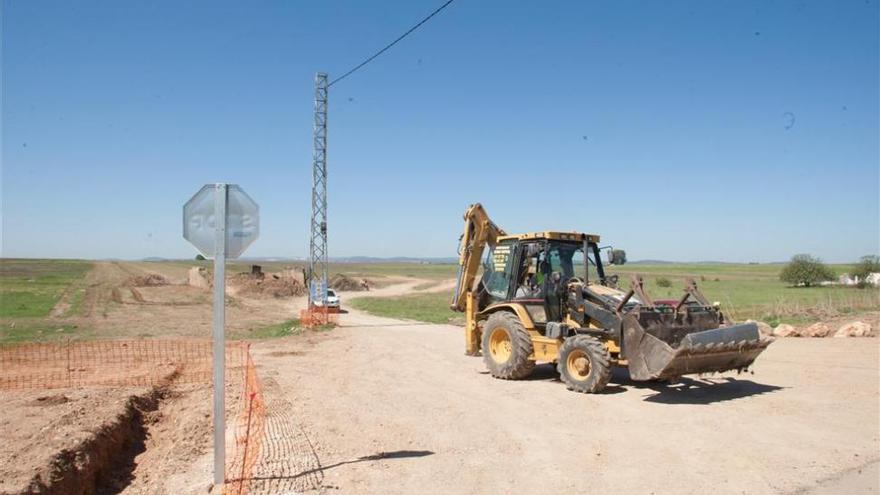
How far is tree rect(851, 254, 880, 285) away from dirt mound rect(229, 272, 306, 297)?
44.2 meters

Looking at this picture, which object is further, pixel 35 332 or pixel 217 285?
pixel 35 332

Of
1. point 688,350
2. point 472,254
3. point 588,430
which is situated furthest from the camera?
point 472,254

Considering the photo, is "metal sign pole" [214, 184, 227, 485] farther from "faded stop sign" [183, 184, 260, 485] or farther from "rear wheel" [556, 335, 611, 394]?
"rear wheel" [556, 335, 611, 394]

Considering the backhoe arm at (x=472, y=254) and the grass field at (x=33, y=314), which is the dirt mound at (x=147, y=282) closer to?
the grass field at (x=33, y=314)

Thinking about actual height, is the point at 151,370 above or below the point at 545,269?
below

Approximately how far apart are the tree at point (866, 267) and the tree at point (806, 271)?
805 centimetres

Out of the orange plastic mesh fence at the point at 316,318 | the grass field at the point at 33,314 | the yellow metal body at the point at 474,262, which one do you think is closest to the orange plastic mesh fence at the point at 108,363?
the grass field at the point at 33,314

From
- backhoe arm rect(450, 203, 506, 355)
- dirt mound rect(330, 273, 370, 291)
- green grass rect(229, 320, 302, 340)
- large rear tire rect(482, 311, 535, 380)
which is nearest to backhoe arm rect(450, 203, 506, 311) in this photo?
backhoe arm rect(450, 203, 506, 355)

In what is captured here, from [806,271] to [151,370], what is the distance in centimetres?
6677

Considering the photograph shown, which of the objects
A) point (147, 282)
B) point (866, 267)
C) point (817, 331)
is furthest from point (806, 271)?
point (147, 282)

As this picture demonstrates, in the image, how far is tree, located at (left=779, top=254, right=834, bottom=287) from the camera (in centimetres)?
6588

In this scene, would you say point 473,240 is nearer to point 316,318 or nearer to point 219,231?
point 219,231

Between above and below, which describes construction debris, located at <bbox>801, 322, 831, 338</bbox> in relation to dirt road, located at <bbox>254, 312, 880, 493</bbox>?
above

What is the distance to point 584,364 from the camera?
447 inches
